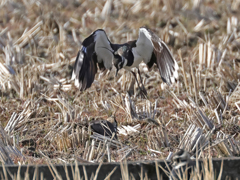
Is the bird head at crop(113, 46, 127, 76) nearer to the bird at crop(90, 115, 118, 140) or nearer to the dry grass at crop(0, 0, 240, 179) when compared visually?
the dry grass at crop(0, 0, 240, 179)

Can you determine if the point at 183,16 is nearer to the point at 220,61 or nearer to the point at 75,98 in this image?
the point at 220,61

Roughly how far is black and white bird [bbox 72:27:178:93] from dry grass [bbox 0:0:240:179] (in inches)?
13.5

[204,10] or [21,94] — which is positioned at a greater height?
[204,10]

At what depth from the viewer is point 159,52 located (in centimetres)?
507

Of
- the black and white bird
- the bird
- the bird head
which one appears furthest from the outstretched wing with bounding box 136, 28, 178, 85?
the bird

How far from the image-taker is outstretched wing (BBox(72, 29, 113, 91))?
195 inches

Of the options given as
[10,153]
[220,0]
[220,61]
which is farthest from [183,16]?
[10,153]

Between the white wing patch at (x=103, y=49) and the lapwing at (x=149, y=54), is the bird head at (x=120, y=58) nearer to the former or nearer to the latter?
the lapwing at (x=149, y=54)

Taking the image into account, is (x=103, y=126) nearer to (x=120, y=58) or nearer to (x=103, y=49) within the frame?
(x=120, y=58)

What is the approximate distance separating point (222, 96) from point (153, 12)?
4.14m

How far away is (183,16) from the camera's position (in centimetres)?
859

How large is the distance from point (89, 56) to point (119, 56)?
387 millimetres

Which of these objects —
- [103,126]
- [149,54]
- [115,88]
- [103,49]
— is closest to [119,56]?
[103,49]

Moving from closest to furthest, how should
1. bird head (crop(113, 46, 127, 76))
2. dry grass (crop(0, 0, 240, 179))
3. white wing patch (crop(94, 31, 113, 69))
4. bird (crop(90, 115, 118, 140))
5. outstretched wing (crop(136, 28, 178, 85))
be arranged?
dry grass (crop(0, 0, 240, 179)), bird (crop(90, 115, 118, 140)), outstretched wing (crop(136, 28, 178, 85)), white wing patch (crop(94, 31, 113, 69)), bird head (crop(113, 46, 127, 76))
